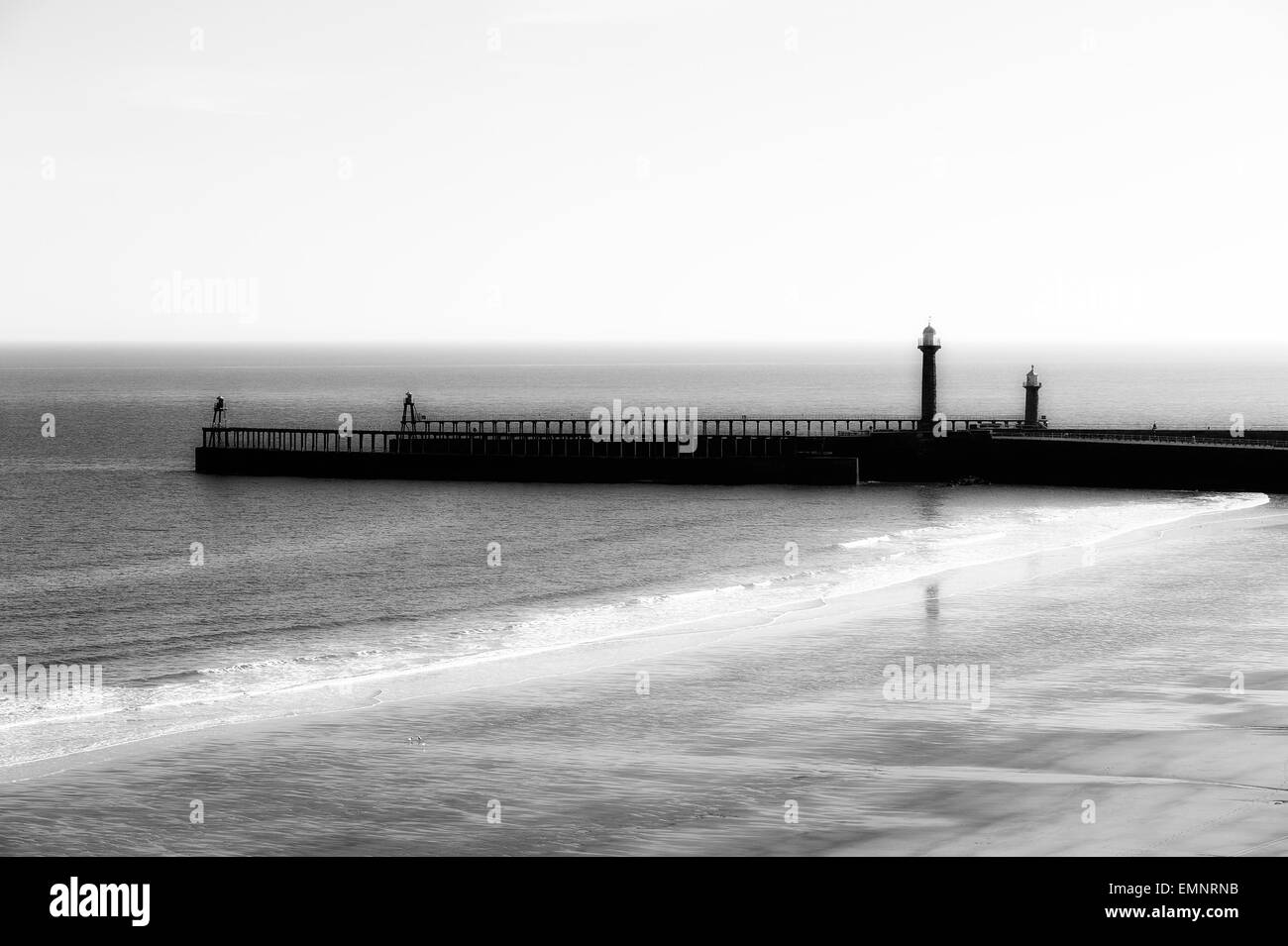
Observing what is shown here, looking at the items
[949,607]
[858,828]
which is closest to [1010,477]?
[949,607]

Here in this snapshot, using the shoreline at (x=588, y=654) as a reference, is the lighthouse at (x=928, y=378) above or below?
above

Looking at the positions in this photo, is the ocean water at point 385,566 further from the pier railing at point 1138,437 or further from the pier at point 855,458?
the pier railing at point 1138,437

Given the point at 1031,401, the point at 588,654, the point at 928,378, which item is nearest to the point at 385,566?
Result: the point at 588,654

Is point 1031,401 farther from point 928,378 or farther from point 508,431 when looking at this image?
point 508,431

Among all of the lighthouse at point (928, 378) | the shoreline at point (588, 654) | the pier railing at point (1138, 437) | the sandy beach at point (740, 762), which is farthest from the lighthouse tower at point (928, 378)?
the sandy beach at point (740, 762)

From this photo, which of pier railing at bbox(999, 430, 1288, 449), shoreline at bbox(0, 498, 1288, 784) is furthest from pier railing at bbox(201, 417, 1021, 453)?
shoreline at bbox(0, 498, 1288, 784)

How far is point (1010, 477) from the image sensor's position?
212 ft

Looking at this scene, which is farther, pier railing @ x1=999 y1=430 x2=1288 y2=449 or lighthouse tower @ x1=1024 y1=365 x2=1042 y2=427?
lighthouse tower @ x1=1024 y1=365 x2=1042 y2=427

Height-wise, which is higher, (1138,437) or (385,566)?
(1138,437)

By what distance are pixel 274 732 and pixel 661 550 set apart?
75.6ft

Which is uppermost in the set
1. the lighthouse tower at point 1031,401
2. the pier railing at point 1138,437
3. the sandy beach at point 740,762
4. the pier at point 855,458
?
the lighthouse tower at point 1031,401

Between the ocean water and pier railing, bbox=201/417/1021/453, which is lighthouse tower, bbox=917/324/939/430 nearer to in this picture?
pier railing, bbox=201/417/1021/453
